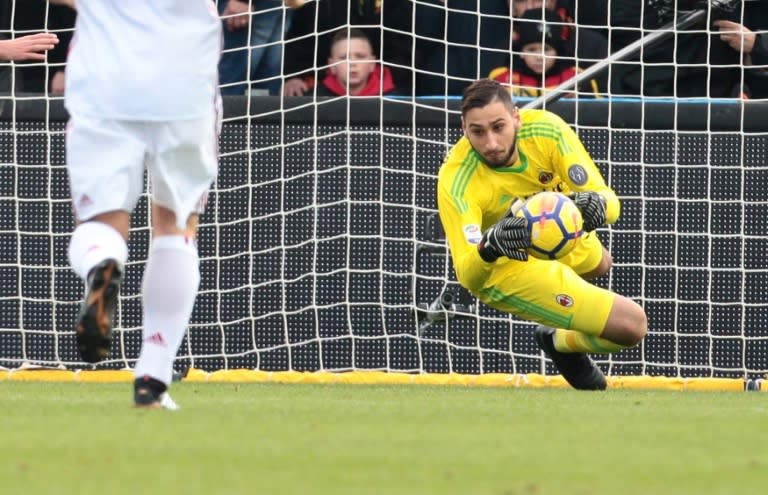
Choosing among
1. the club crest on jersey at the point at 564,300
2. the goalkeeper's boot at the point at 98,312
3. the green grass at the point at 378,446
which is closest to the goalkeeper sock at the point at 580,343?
the club crest on jersey at the point at 564,300

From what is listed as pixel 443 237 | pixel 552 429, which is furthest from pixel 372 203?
pixel 552 429

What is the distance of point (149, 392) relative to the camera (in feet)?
16.1

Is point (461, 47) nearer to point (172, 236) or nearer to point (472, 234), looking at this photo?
point (472, 234)

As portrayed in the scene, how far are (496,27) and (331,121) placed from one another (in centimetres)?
121

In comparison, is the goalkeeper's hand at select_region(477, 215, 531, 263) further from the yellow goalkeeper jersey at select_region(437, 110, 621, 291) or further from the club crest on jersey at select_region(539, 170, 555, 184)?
the club crest on jersey at select_region(539, 170, 555, 184)

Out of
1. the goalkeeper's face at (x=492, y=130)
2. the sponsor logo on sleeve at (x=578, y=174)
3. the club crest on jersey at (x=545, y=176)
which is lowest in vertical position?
the club crest on jersey at (x=545, y=176)

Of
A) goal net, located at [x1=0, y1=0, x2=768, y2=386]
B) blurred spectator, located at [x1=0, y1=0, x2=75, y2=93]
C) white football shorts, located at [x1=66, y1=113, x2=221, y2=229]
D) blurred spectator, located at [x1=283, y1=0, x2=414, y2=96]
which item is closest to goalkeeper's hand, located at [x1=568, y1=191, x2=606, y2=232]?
goal net, located at [x1=0, y1=0, x2=768, y2=386]

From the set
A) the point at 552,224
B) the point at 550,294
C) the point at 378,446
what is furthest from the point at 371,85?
the point at 378,446

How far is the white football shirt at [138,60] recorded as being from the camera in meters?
4.68

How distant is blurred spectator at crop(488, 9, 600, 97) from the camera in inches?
346

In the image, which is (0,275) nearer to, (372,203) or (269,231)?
(269,231)

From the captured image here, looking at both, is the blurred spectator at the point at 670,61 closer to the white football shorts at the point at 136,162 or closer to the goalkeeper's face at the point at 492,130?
the goalkeeper's face at the point at 492,130

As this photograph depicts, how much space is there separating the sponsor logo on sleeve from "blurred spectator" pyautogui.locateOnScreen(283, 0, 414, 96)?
2.10 metres

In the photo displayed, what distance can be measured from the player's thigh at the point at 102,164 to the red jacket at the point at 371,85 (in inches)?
155
